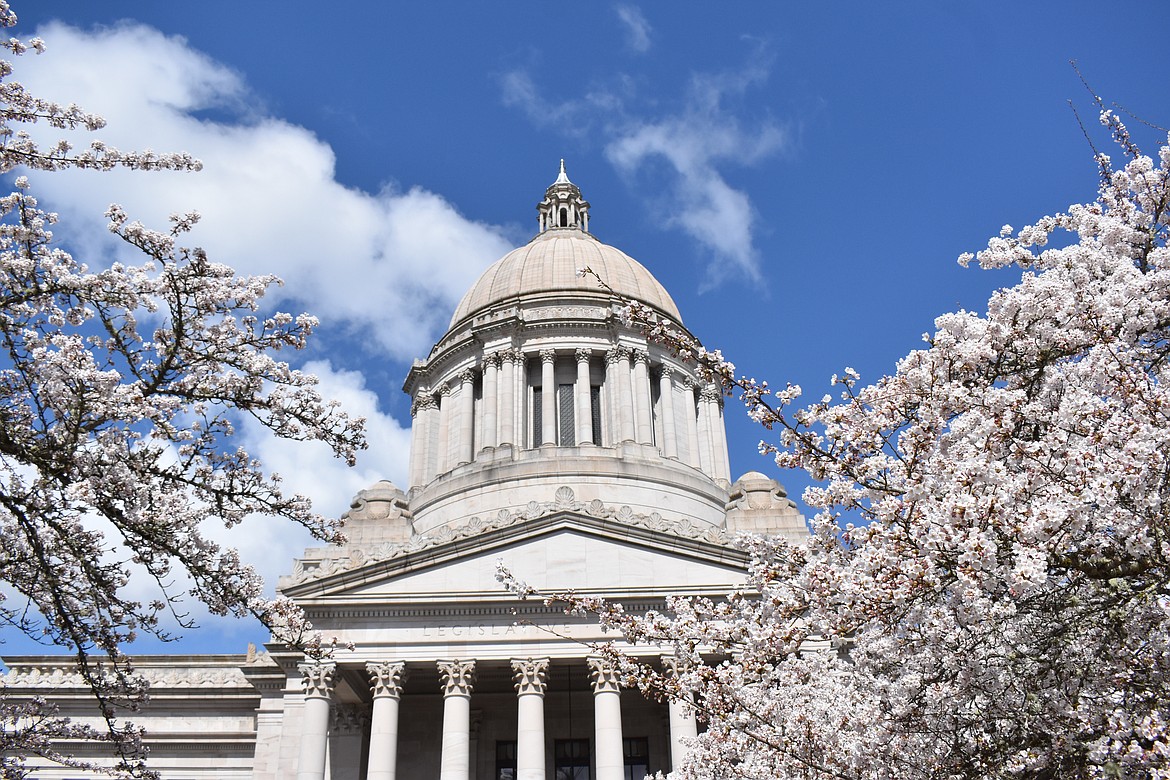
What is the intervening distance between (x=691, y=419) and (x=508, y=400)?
28.4 feet

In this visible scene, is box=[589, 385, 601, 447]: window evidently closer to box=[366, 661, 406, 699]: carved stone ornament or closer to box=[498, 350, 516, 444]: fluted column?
box=[498, 350, 516, 444]: fluted column

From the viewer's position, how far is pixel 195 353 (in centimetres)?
1110

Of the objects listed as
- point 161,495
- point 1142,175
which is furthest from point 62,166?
point 1142,175

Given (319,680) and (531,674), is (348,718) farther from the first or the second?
(531,674)

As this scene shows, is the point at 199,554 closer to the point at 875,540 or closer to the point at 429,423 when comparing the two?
the point at 875,540

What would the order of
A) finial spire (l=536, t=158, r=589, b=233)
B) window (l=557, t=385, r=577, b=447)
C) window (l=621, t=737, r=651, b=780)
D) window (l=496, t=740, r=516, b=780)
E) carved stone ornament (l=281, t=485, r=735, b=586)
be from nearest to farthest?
1. carved stone ornament (l=281, t=485, r=735, b=586)
2. window (l=621, t=737, r=651, b=780)
3. window (l=496, t=740, r=516, b=780)
4. window (l=557, t=385, r=577, b=447)
5. finial spire (l=536, t=158, r=589, b=233)

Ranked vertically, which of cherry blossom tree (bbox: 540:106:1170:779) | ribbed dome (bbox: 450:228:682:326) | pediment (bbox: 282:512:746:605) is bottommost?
cherry blossom tree (bbox: 540:106:1170:779)

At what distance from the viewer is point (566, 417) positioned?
44.1m

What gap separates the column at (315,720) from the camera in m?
26.8

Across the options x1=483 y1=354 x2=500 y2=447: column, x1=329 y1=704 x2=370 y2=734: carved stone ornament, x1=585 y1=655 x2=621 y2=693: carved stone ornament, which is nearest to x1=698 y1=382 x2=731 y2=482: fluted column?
x1=483 y1=354 x2=500 y2=447: column

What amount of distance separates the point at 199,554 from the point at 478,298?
39.1 metres

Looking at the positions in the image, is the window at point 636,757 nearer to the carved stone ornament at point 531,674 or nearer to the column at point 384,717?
the carved stone ornament at point 531,674

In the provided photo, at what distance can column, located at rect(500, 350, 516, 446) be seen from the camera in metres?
42.0

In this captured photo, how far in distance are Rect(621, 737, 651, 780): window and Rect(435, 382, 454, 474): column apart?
640 inches
